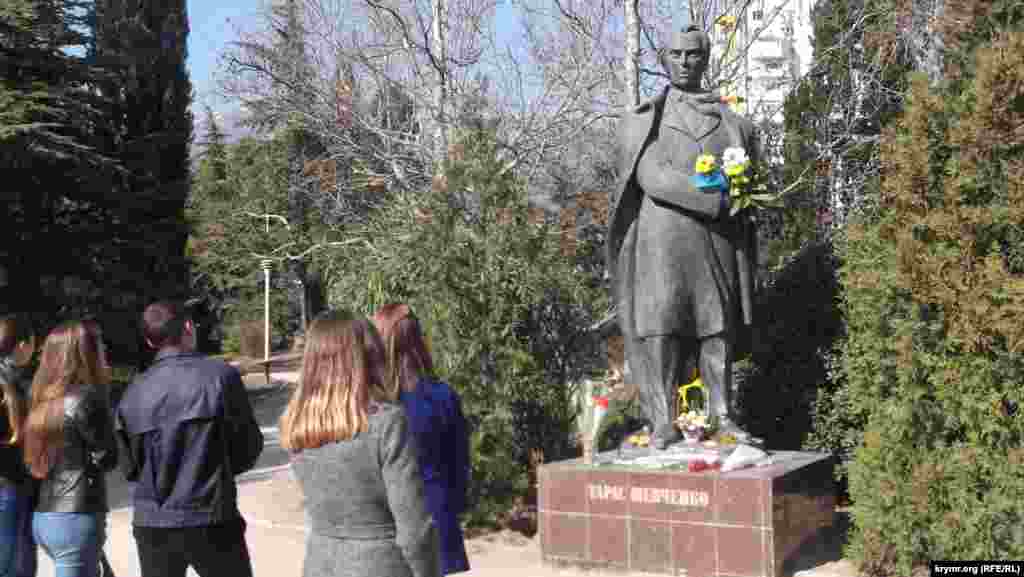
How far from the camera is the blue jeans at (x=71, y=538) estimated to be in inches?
173

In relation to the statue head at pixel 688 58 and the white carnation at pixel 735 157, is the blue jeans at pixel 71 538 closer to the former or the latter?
the white carnation at pixel 735 157

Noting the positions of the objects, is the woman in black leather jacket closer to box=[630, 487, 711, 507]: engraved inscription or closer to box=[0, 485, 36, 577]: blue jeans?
box=[0, 485, 36, 577]: blue jeans

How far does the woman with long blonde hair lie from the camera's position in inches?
183

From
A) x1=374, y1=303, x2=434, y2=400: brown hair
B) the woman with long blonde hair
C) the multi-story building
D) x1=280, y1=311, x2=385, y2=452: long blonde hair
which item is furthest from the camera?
the multi-story building

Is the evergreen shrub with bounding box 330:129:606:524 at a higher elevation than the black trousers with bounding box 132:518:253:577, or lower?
higher

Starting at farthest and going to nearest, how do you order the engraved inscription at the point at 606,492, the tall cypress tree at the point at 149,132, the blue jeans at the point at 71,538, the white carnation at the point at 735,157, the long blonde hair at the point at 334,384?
the tall cypress tree at the point at 149,132
the white carnation at the point at 735,157
the engraved inscription at the point at 606,492
the blue jeans at the point at 71,538
the long blonde hair at the point at 334,384

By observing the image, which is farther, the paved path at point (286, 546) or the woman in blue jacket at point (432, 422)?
the paved path at point (286, 546)

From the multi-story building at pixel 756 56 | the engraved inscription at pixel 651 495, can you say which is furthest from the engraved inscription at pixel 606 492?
the multi-story building at pixel 756 56

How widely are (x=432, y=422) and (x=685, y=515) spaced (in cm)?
247

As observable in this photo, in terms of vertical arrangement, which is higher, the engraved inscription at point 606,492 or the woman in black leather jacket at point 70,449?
the woman in black leather jacket at point 70,449

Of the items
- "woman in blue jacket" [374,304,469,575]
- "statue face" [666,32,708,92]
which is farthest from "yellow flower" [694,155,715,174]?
"woman in blue jacket" [374,304,469,575]

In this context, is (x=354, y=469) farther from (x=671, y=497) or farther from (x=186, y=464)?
(x=671, y=497)

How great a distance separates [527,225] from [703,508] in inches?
130

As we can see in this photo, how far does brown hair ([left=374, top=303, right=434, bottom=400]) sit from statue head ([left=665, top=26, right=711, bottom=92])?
339 centimetres
